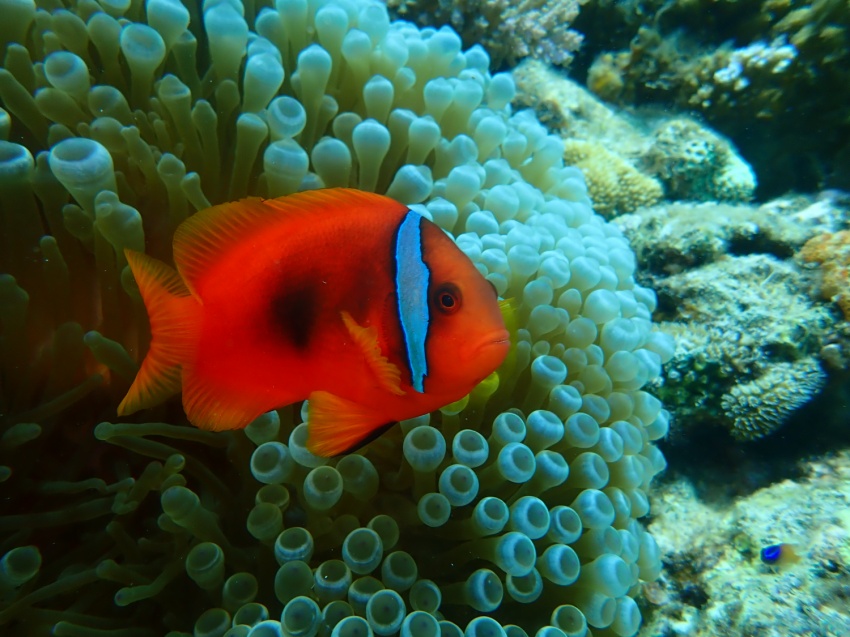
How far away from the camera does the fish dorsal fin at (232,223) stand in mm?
1062

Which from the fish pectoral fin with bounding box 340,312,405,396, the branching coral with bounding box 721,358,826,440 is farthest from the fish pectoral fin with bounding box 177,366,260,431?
the branching coral with bounding box 721,358,826,440

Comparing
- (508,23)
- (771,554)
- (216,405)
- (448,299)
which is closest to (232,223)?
(216,405)

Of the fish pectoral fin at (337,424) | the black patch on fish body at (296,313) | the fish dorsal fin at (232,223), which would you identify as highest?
the fish dorsal fin at (232,223)

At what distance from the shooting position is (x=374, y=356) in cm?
95

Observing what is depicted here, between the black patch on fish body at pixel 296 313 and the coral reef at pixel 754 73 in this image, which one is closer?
the black patch on fish body at pixel 296 313

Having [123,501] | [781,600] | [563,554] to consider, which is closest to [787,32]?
[781,600]

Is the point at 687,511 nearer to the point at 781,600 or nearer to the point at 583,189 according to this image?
the point at 781,600

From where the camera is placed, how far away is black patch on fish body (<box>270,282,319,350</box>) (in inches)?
40.0

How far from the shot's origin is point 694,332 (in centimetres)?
256

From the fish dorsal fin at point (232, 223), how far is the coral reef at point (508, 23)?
2809 millimetres

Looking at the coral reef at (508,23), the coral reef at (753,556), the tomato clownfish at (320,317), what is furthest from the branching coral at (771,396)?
the coral reef at (508,23)

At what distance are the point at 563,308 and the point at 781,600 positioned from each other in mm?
1133

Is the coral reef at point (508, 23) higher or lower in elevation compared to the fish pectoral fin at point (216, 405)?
higher

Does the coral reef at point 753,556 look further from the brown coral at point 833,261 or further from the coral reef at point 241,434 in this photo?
the brown coral at point 833,261
